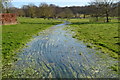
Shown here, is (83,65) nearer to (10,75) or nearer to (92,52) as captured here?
(92,52)

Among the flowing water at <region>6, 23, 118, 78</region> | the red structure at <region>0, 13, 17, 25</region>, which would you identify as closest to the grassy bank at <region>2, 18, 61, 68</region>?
the flowing water at <region>6, 23, 118, 78</region>

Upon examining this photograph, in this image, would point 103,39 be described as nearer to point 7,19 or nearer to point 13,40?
point 13,40

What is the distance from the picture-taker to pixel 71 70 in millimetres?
6695

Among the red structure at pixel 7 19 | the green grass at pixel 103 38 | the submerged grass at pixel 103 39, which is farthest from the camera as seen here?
the red structure at pixel 7 19

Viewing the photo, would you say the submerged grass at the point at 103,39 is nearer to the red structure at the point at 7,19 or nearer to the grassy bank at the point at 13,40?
the grassy bank at the point at 13,40

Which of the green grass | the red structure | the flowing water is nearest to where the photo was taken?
the flowing water

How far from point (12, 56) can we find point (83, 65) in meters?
4.75

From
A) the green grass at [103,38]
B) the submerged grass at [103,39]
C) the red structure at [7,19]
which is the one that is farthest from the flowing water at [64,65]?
the red structure at [7,19]

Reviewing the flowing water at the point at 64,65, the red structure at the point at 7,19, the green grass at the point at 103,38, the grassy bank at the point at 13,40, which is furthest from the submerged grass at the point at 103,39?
the red structure at the point at 7,19

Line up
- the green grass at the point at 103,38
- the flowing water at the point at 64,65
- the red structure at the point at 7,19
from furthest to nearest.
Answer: the red structure at the point at 7,19 < the green grass at the point at 103,38 < the flowing water at the point at 64,65

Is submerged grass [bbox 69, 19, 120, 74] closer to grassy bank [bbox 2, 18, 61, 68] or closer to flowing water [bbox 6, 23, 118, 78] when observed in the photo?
flowing water [bbox 6, 23, 118, 78]

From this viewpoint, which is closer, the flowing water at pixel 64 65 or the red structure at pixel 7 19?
the flowing water at pixel 64 65

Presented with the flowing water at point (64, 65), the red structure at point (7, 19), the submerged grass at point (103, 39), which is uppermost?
the red structure at point (7, 19)

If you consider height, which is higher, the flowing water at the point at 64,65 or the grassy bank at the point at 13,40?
the grassy bank at the point at 13,40
